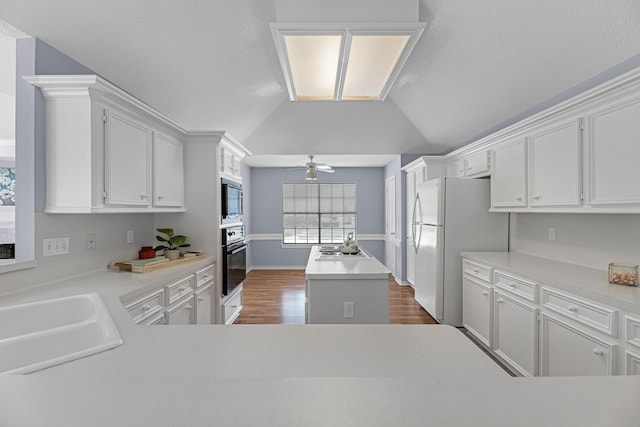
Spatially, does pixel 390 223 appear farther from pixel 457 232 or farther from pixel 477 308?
pixel 477 308

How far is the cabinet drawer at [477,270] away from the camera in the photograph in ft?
9.54

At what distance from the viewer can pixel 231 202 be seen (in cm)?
350

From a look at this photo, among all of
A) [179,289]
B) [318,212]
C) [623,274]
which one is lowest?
[179,289]

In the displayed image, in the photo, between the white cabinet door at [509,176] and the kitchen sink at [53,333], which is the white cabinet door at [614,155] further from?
the kitchen sink at [53,333]

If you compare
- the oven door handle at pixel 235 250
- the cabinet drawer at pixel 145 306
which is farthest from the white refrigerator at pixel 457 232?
the cabinet drawer at pixel 145 306

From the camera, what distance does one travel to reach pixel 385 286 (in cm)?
251

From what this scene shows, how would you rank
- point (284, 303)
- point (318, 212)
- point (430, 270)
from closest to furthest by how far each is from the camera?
point (430, 270) < point (284, 303) < point (318, 212)

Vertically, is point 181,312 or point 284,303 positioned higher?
point 181,312

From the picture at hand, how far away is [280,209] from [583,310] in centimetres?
583

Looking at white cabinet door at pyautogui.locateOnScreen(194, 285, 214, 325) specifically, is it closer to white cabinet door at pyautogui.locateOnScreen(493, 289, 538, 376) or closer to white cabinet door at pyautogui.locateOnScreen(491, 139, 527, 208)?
white cabinet door at pyautogui.locateOnScreen(493, 289, 538, 376)

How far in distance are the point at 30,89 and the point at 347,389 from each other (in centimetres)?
250

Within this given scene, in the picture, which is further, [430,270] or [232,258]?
[430,270]

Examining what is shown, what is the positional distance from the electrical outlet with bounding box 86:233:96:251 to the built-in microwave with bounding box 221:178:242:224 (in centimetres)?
116

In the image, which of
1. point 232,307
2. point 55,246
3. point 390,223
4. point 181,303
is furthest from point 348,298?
point 390,223
